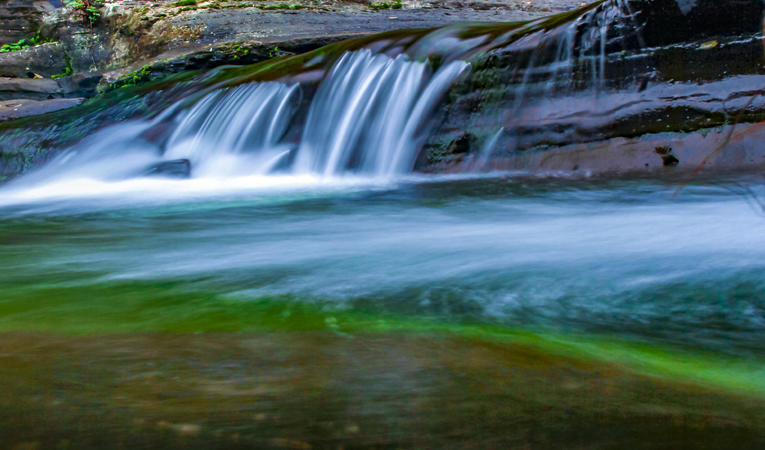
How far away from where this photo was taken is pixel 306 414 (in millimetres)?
969

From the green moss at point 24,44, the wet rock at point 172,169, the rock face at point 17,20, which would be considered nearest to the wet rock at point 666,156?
the wet rock at point 172,169

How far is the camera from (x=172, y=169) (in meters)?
6.25

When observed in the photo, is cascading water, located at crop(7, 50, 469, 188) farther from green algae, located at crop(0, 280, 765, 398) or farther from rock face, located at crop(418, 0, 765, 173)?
green algae, located at crop(0, 280, 765, 398)

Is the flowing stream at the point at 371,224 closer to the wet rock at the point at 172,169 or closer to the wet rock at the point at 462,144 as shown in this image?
the wet rock at the point at 172,169

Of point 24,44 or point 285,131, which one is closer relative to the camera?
point 285,131

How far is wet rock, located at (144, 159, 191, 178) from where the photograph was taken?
6.17 meters

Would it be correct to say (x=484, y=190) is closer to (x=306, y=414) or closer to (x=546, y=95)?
(x=546, y=95)

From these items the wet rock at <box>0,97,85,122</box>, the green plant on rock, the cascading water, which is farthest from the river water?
the green plant on rock

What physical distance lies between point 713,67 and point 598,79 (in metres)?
0.74

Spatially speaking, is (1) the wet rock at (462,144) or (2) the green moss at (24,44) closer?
(1) the wet rock at (462,144)

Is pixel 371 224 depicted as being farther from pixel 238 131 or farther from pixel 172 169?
pixel 172 169

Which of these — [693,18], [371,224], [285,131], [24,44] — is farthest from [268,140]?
[24,44]

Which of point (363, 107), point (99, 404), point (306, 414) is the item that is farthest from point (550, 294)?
point (363, 107)

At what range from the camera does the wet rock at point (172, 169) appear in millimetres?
6172
